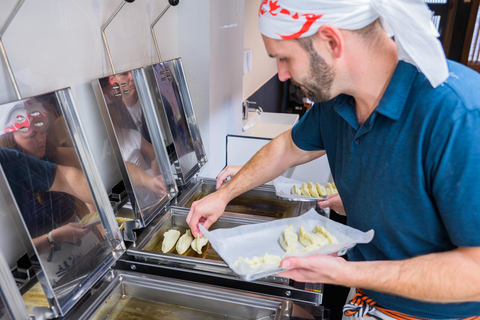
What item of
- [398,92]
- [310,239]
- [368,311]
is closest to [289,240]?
[310,239]

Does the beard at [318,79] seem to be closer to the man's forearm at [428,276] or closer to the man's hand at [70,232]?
the man's forearm at [428,276]

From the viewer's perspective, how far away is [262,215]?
5.18ft

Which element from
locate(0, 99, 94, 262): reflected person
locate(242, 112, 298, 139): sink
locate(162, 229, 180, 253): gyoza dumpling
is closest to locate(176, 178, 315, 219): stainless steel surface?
locate(162, 229, 180, 253): gyoza dumpling

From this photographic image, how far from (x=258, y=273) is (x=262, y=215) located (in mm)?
699

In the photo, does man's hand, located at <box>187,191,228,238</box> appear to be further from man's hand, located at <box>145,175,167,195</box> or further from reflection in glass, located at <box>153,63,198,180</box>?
reflection in glass, located at <box>153,63,198,180</box>

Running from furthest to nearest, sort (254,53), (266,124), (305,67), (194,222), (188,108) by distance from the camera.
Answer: (254,53) → (266,124) → (188,108) → (194,222) → (305,67)

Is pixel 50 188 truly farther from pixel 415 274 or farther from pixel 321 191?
pixel 321 191

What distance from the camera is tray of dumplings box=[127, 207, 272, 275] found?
1.17 m

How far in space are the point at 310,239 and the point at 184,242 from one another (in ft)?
1.52

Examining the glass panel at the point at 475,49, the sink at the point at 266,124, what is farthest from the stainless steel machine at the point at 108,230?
the glass panel at the point at 475,49

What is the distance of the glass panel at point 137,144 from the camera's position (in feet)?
4.22

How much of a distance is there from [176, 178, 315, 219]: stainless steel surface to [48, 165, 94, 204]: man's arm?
0.47m

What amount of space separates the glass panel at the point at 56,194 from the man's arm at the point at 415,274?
1.81ft

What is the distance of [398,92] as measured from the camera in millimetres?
845
